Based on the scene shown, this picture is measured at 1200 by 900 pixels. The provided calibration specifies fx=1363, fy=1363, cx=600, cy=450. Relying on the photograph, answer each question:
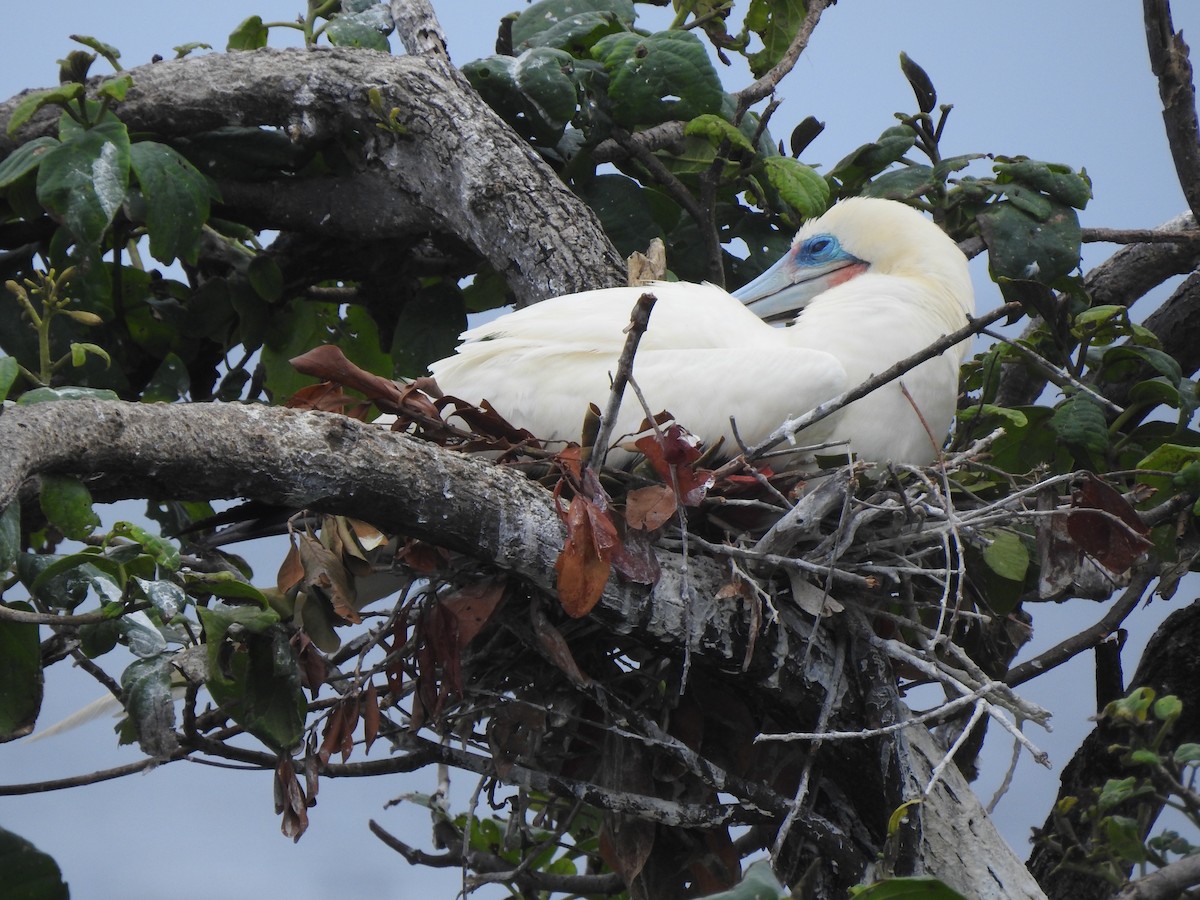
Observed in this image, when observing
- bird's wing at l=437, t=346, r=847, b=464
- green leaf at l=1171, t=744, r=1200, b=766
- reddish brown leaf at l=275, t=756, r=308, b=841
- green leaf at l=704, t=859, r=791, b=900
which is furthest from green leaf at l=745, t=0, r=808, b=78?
green leaf at l=704, t=859, r=791, b=900

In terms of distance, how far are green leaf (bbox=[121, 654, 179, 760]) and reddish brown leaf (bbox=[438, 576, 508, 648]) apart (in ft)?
1.78

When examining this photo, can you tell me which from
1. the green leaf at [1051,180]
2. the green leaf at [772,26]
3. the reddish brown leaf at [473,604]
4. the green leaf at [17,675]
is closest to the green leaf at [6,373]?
the green leaf at [17,675]

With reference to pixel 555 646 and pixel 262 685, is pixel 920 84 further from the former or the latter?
pixel 262 685

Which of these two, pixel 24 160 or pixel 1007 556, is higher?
pixel 24 160

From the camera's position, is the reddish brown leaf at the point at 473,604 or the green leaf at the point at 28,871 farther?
the green leaf at the point at 28,871

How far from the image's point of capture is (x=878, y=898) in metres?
1.95

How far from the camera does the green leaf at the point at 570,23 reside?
13.8ft

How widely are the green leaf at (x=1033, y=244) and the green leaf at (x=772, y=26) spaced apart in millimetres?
1277

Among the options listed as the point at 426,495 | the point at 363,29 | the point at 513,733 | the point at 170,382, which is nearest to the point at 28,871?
the point at 513,733

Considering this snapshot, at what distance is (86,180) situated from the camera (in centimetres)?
337

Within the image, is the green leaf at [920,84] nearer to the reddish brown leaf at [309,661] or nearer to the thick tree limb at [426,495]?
the thick tree limb at [426,495]

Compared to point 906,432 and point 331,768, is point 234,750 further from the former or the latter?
point 906,432

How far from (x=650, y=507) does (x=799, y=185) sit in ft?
5.07

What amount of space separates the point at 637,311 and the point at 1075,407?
5.89ft
